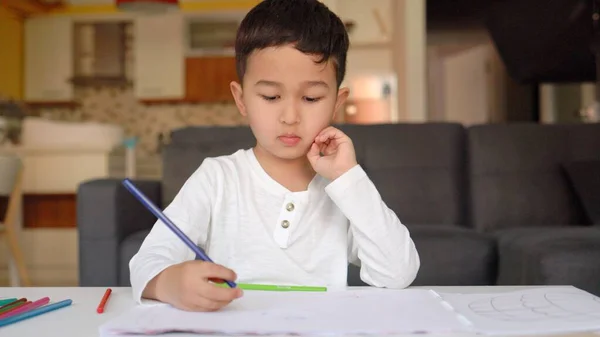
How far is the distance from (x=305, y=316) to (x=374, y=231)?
9.9 inches

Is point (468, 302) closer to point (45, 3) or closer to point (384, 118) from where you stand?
point (384, 118)

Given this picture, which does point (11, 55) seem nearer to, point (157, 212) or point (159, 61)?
point (159, 61)

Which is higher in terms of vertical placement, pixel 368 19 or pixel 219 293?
pixel 368 19

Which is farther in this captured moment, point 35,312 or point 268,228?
point 268,228

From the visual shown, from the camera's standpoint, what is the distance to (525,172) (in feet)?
7.33

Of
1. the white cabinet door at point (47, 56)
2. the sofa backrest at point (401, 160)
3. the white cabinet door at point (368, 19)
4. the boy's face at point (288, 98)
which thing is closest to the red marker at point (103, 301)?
the boy's face at point (288, 98)

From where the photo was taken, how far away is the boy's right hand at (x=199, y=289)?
570 millimetres

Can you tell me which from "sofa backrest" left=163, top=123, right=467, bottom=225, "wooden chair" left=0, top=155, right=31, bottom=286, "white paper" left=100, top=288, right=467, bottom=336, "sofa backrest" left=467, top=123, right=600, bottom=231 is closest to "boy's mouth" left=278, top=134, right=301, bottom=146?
"white paper" left=100, top=288, right=467, bottom=336

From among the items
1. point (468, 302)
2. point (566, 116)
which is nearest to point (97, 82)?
point (566, 116)

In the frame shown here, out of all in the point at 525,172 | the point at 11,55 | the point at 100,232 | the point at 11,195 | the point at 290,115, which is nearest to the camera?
the point at 290,115

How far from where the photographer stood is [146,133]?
18.5 ft

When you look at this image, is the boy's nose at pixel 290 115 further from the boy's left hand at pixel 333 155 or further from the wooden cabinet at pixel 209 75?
the wooden cabinet at pixel 209 75

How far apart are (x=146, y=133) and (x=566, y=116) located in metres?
3.43

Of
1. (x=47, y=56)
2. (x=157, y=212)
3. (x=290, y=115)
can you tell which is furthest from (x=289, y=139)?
(x=47, y=56)
